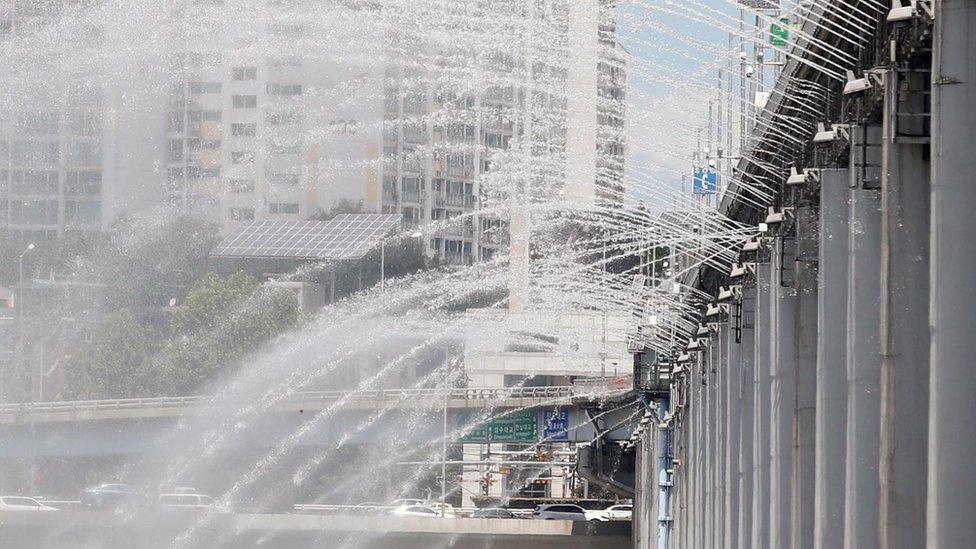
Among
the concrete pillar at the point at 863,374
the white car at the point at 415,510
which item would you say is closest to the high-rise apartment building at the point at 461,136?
the white car at the point at 415,510

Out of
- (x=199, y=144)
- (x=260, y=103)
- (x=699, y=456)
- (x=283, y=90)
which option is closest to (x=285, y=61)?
(x=283, y=90)

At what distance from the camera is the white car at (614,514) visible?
110m

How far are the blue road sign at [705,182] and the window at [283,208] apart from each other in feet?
254

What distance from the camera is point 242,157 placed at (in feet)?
447

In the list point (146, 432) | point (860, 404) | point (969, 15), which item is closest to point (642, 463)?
point (146, 432)

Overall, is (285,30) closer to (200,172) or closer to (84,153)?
(200,172)

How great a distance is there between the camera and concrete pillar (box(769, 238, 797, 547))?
35531 millimetres

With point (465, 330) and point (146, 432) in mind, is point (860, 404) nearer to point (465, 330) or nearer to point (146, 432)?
point (146, 432)

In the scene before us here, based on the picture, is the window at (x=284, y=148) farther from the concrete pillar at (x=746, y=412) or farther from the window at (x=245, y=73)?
the concrete pillar at (x=746, y=412)

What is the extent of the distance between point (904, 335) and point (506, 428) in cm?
8987

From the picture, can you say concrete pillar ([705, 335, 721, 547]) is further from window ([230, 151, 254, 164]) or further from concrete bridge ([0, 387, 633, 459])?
window ([230, 151, 254, 164])

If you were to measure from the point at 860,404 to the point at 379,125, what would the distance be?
386ft

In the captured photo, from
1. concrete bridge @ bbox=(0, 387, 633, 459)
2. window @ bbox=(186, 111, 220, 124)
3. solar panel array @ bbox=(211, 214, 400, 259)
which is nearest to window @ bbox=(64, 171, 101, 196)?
window @ bbox=(186, 111, 220, 124)

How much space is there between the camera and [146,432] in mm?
113125
